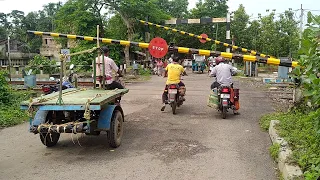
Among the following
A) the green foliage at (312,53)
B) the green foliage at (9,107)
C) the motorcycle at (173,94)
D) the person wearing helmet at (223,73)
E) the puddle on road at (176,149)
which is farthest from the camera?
the motorcycle at (173,94)

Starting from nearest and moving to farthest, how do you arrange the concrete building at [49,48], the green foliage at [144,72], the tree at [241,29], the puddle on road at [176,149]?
the puddle on road at [176,149] → the green foliage at [144,72] → the tree at [241,29] → the concrete building at [49,48]

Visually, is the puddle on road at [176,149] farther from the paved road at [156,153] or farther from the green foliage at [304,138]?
the green foliage at [304,138]

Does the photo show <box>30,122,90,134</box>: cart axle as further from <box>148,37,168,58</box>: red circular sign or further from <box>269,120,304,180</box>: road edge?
<box>148,37,168,58</box>: red circular sign

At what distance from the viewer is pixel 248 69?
2216 cm

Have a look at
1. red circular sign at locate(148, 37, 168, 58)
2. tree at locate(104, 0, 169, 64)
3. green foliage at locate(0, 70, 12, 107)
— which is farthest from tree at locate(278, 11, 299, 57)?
green foliage at locate(0, 70, 12, 107)

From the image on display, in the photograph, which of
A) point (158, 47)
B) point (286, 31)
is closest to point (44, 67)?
point (158, 47)

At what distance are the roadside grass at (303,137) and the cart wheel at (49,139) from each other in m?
4.01

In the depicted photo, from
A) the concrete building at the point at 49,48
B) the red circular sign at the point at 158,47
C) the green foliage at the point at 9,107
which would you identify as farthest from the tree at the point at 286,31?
the concrete building at the point at 49,48

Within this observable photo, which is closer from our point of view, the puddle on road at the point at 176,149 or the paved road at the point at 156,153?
the paved road at the point at 156,153

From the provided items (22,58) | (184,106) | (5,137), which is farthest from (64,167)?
(22,58)

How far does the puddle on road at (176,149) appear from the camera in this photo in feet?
19.0

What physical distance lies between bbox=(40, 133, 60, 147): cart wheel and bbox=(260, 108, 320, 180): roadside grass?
401cm

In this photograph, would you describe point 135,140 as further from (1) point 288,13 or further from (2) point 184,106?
(1) point 288,13

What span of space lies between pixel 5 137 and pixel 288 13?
87.6 feet
